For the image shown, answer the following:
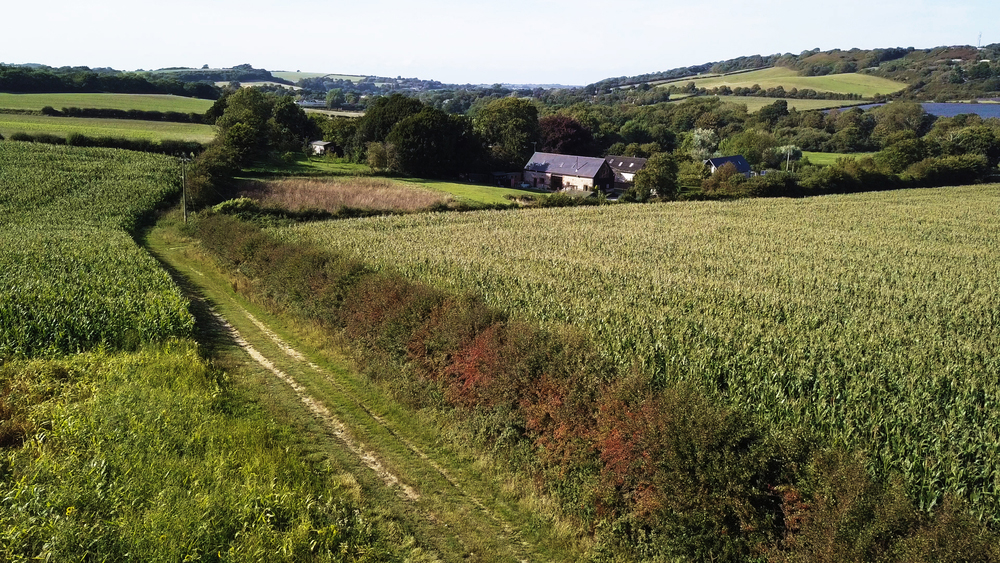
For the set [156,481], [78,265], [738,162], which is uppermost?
[738,162]

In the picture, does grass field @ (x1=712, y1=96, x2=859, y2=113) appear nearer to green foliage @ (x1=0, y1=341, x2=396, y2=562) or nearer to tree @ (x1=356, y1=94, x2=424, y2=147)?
tree @ (x1=356, y1=94, x2=424, y2=147)

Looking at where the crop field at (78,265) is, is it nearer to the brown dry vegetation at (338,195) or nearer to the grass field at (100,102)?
the brown dry vegetation at (338,195)

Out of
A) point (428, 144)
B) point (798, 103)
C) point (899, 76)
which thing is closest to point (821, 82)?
point (899, 76)

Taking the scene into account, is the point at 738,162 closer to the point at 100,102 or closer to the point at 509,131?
the point at 509,131

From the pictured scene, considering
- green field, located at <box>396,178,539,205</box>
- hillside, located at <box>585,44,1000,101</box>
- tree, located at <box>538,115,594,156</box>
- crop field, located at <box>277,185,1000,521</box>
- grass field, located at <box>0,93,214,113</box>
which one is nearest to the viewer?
crop field, located at <box>277,185,1000,521</box>

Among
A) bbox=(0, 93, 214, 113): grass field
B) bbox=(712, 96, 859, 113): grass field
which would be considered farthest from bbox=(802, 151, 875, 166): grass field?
bbox=(0, 93, 214, 113): grass field

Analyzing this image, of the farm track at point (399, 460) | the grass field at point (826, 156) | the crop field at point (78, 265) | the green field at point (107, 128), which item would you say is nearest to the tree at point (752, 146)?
the grass field at point (826, 156)

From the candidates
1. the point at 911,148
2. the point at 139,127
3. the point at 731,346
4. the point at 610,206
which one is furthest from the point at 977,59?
the point at 731,346

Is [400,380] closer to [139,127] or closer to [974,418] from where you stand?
[974,418]
